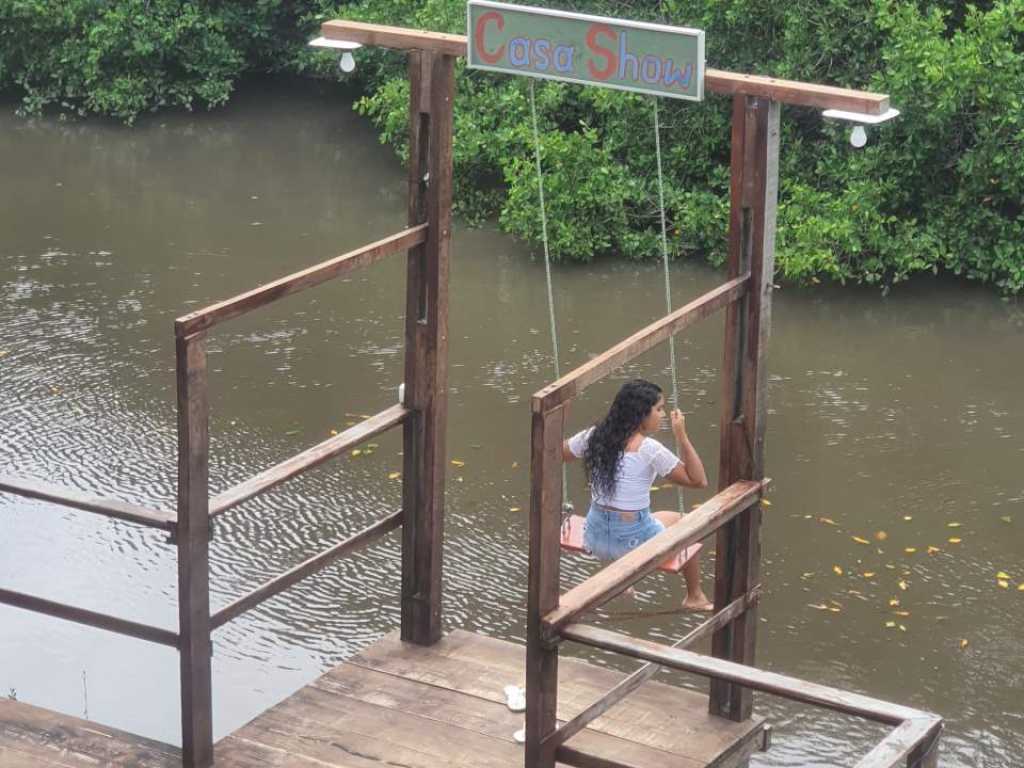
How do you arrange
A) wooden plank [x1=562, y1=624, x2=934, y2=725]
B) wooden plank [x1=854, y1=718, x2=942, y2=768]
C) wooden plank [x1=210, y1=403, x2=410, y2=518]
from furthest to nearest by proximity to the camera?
1. wooden plank [x1=210, y1=403, x2=410, y2=518]
2. wooden plank [x1=562, y1=624, x2=934, y2=725]
3. wooden plank [x1=854, y1=718, x2=942, y2=768]

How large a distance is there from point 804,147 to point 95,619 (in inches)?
355

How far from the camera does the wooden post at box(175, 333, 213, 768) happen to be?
211 inches

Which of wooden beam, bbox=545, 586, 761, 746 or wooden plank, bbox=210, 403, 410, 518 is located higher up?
wooden plank, bbox=210, 403, 410, 518

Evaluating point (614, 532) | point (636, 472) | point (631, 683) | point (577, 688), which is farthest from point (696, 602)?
point (631, 683)

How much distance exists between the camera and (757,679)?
4527mm

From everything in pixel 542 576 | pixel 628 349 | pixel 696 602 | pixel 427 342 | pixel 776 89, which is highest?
pixel 776 89

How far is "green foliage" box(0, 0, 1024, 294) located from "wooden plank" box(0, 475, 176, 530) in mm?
7282

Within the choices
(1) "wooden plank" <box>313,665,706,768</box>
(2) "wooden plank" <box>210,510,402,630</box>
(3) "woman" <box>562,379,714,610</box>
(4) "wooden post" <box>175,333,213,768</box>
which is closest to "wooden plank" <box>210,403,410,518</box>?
(4) "wooden post" <box>175,333,213,768</box>

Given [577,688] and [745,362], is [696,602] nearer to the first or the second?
[577,688]

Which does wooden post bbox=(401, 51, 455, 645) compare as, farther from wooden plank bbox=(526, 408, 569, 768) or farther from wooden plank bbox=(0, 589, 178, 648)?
wooden plank bbox=(526, 408, 569, 768)

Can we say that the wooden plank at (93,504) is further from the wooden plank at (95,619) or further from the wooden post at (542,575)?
the wooden post at (542,575)

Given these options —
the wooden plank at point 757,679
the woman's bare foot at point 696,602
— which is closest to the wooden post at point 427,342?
the woman's bare foot at point 696,602

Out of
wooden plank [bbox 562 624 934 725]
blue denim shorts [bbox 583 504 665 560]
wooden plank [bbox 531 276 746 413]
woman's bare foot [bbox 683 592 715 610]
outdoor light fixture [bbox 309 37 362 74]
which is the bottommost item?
woman's bare foot [bbox 683 592 715 610]

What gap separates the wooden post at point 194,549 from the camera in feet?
17.6
